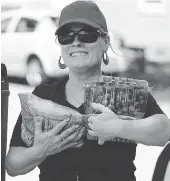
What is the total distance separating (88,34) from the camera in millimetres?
1604

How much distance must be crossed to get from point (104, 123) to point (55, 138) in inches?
8.3

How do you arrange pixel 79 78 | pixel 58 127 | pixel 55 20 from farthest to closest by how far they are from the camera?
pixel 55 20
pixel 79 78
pixel 58 127

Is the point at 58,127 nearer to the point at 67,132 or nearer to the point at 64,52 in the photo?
the point at 67,132

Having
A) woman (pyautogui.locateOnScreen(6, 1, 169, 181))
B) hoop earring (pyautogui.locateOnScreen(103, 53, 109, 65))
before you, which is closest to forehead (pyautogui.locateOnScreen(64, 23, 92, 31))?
woman (pyautogui.locateOnScreen(6, 1, 169, 181))

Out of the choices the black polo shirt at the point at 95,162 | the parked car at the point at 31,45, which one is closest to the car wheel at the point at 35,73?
the parked car at the point at 31,45

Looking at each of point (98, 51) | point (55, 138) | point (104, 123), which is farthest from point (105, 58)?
point (55, 138)

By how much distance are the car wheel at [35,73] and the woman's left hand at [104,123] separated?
37 cm

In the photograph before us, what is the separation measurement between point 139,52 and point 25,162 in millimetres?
733

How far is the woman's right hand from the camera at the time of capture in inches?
62.3

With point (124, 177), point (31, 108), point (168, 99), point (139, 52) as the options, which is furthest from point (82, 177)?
point (139, 52)

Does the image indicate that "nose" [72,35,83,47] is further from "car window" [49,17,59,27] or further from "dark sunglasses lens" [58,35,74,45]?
"car window" [49,17,59,27]

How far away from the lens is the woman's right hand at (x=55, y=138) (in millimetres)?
1583

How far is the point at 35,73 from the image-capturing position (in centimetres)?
187

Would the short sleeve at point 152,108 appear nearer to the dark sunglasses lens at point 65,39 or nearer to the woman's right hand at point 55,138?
the woman's right hand at point 55,138
